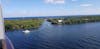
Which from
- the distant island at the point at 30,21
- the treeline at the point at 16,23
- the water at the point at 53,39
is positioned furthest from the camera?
the water at the point at 53,39

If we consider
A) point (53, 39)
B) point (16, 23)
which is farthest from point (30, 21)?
point (53, 39)

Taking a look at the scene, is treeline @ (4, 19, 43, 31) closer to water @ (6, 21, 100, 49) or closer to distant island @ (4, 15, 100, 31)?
distant island @ (4, 15, 100, 31)

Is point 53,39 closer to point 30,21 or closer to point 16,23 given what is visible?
point 30,21

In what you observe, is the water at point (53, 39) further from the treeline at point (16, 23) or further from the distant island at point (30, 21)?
the treeline at point (16, 23)

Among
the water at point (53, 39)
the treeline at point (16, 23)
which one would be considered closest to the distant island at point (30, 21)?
the treeline at point (16, 23)

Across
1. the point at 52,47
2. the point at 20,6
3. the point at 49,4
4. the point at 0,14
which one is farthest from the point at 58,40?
the point at 0,14

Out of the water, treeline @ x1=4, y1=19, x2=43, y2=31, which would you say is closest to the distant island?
treeline @ x1=4, y1=19, x2=43, y2=31

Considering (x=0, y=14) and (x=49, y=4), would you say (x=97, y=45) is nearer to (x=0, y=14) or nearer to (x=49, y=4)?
(x=49, y=4)

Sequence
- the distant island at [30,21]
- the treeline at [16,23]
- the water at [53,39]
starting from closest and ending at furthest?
1. the treeline at [16,23]
2. the distant island at [30,21]
3. the water at [53,39]

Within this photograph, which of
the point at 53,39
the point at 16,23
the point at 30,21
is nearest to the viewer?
the point at 16,23
